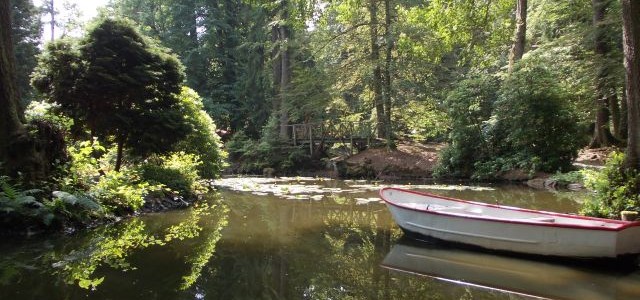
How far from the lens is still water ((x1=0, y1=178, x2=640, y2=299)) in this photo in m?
5.28

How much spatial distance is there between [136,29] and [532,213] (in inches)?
409

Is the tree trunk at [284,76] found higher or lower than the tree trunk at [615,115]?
higher

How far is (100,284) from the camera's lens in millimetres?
5414

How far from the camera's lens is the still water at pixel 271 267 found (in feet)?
17.3

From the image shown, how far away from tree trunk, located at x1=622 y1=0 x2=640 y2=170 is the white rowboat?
1440mm

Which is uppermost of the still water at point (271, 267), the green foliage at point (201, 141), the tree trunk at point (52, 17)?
the tree trunk at point (52, 17)

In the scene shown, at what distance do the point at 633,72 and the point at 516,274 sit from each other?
3.87 m

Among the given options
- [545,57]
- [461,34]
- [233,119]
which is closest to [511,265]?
[461,34]

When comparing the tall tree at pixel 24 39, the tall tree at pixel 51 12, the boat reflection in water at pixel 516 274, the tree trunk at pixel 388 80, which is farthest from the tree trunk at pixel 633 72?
the tall tree at pixel 51 12

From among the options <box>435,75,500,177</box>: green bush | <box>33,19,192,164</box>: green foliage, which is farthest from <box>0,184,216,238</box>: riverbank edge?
<box>435,75,500,177</box>: green bush

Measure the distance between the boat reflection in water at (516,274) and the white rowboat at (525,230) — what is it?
0.22 meters

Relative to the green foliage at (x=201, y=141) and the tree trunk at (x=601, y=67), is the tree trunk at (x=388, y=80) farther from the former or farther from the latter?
the green foliage at (x=201, y=141)

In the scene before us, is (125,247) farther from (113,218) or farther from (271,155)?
(271,155)

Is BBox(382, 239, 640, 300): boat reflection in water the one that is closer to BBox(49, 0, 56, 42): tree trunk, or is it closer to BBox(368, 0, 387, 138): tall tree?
BBox(368, 0, 387, 138): tall tree
